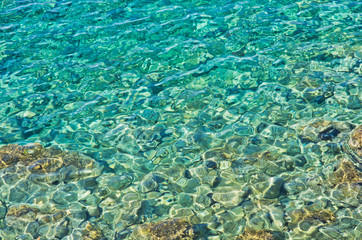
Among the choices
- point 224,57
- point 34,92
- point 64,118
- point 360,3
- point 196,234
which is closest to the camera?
point 196,234

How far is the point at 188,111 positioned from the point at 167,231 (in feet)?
9.81

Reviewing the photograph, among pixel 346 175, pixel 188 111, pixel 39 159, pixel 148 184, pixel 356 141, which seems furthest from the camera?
pixel 188 111

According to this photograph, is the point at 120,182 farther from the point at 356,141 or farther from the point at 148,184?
the point at 356,141

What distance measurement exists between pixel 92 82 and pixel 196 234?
15.5 ft

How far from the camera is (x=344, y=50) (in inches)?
368

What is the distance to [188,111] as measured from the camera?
8.08 m

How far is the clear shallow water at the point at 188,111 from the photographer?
6039mm

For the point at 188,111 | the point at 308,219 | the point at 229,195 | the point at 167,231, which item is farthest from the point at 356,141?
the point at 167,231

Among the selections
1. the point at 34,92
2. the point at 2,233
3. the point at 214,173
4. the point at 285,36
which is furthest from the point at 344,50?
the point at 2,233

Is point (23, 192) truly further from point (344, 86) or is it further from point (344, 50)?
point (344, 50)

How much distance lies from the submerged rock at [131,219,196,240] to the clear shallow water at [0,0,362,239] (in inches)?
5.2

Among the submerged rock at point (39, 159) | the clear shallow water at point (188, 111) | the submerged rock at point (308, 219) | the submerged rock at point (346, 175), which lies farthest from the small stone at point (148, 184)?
the submerged rock at point (346, 175)

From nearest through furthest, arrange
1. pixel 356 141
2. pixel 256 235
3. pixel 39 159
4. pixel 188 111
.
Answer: pixel 256 235
pixel 356 141
pixel 39 159
pixel 188 111

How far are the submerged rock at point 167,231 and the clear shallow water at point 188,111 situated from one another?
0.13 meters
